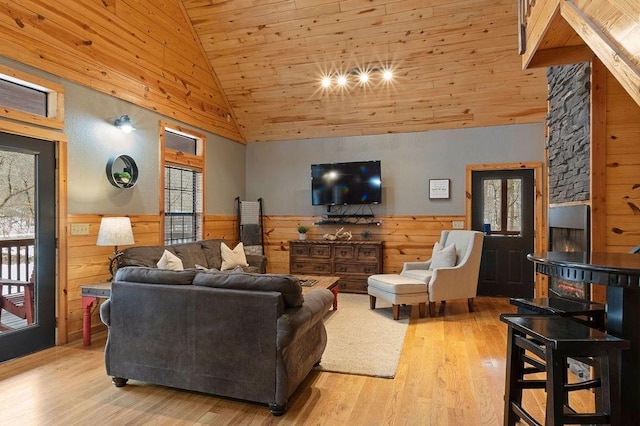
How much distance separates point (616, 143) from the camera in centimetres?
265

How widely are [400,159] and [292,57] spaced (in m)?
2.40

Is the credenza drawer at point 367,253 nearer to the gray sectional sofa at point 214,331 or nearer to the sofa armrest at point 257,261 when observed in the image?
the sofa armrest at point 257,261

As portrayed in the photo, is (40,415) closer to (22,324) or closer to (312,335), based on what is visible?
(22,324)

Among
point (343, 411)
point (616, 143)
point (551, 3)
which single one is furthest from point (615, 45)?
point (343, 411)

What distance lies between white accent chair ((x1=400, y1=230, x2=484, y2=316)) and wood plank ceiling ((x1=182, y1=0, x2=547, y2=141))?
2086 mm

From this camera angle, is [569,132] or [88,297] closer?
[569,132]

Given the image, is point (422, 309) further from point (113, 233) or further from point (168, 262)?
point (113, 233)

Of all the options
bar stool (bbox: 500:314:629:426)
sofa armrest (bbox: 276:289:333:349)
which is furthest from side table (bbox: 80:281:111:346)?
bar stool (bbox: 500:314:629:426)

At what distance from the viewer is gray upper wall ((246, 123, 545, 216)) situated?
5727 mm

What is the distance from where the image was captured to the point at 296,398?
99.2 inches

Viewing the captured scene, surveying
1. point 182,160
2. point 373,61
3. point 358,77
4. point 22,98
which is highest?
point 373,61

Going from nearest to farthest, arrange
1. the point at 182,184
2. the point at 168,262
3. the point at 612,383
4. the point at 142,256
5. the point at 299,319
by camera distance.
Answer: the point at 612,383 → the point at 299,319 → the point at 168,262 → the point at 142,256 → the point at 182,184

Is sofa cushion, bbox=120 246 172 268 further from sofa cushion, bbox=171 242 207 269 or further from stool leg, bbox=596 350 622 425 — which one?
stool leg, bbox=596 350 622 425

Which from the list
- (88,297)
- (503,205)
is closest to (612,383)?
(88,297)
